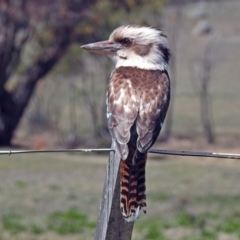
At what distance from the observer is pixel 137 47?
205 inches

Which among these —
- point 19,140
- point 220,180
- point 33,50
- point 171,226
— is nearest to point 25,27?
point 33,50

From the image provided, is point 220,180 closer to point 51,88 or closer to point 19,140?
point 19,140

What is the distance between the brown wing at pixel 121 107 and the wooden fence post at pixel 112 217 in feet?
1.65

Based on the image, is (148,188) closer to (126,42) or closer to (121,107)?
(126,42)

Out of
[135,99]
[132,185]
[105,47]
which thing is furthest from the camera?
[105,47]

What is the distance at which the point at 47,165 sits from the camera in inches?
699

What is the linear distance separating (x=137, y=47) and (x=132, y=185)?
1739 millimetres

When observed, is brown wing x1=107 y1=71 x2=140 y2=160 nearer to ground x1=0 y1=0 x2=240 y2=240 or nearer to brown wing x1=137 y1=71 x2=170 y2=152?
brown wing x1=137 y1=71 x2=170 y2=152

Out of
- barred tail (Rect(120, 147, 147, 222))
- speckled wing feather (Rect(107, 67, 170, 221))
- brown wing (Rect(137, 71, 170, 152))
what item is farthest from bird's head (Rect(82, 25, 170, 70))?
barred tail (Rect(120, 147, 147, 222))

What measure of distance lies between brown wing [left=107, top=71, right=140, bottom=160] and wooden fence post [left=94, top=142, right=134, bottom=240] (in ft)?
1.65

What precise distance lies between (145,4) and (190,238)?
16.6m

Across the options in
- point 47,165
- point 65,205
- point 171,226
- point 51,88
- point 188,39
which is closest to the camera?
point 171,226

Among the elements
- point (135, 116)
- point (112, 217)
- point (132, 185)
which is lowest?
point (112, 217)

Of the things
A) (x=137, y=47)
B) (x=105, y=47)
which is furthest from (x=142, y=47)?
(x=105, y=47)
